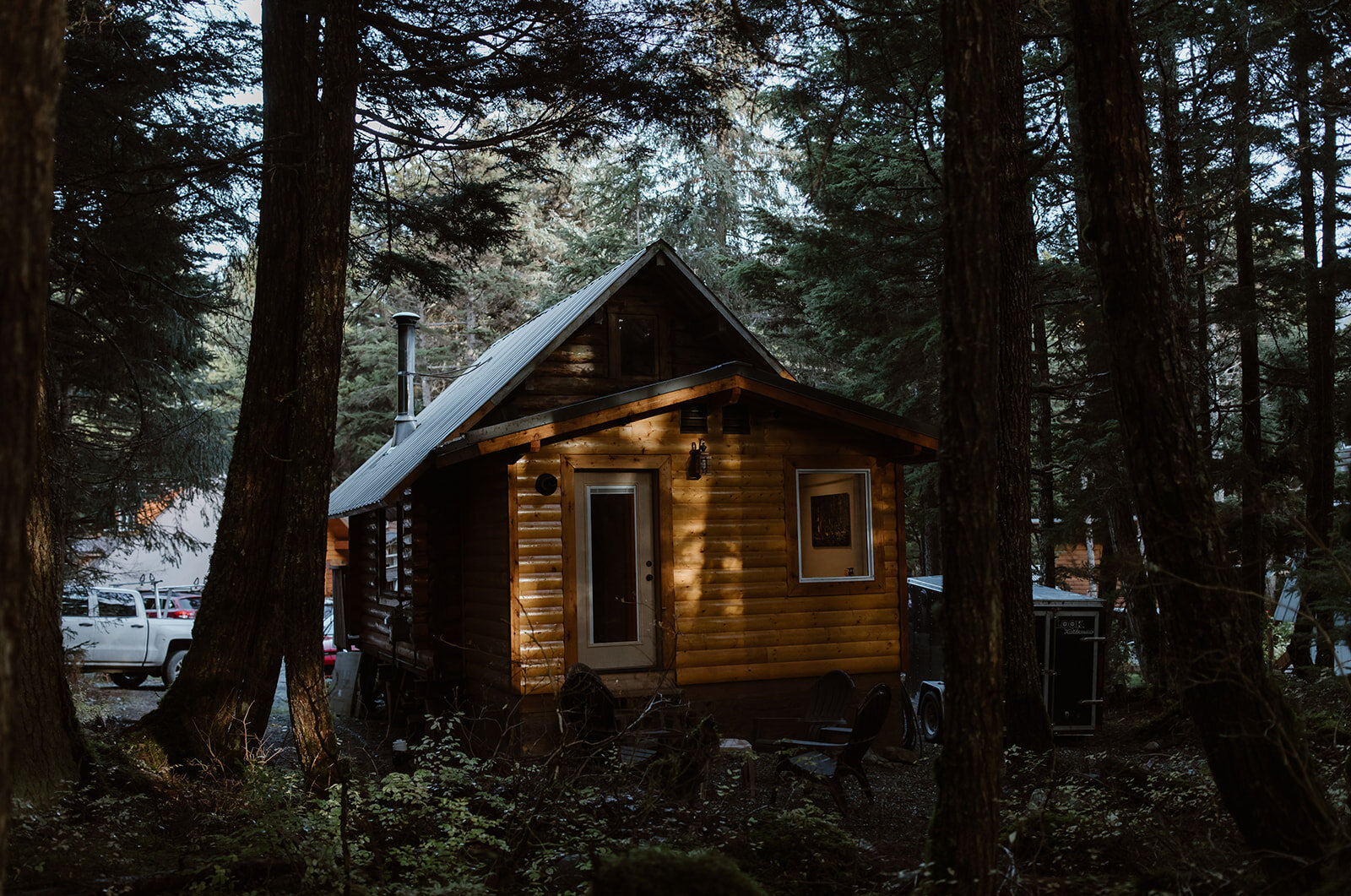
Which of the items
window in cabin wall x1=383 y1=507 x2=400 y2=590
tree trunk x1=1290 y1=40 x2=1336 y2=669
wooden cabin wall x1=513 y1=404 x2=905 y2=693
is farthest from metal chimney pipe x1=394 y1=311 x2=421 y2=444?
tree trunk x1=1290 y1=40 x2=1336 y2=669

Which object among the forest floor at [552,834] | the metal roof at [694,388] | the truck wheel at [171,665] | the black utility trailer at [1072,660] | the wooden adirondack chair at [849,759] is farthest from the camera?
the truck wheel at [171,665]

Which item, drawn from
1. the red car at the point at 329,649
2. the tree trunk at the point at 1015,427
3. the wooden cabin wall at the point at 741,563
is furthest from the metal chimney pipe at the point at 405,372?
the tree trunk at the point at 1015,427

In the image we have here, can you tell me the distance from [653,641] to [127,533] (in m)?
10.6

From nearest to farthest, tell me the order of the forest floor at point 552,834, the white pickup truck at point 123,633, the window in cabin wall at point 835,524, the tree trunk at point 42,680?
the forest floor at point 552,834 < the tree trunk at point 42,680 < the window in cabin wall at point 835,524 < the white pickup truck at point 123,633

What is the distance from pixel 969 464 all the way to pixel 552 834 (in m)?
3.53

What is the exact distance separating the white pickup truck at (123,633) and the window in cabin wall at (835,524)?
12673 mm

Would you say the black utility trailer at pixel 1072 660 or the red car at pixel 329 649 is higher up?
the black utility trailer at pixel 1072 660

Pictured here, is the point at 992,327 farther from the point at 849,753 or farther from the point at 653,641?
the point at 653,641

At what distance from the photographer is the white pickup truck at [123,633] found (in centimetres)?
1741

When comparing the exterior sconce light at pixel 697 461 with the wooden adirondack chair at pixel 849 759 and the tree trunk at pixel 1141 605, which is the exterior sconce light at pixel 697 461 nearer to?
the wooden adirondack chair at pixel 849 759

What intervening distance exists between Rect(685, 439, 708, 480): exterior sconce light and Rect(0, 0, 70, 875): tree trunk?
350 inches

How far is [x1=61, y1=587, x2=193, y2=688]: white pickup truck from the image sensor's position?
17406 mm

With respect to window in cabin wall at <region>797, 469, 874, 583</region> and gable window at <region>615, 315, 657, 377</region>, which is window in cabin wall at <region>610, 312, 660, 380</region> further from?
window in cabin wall at <region>797, 469, 874, 583</region>

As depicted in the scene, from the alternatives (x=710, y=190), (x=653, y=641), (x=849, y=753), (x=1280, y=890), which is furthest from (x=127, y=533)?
(x=710, y=190)
